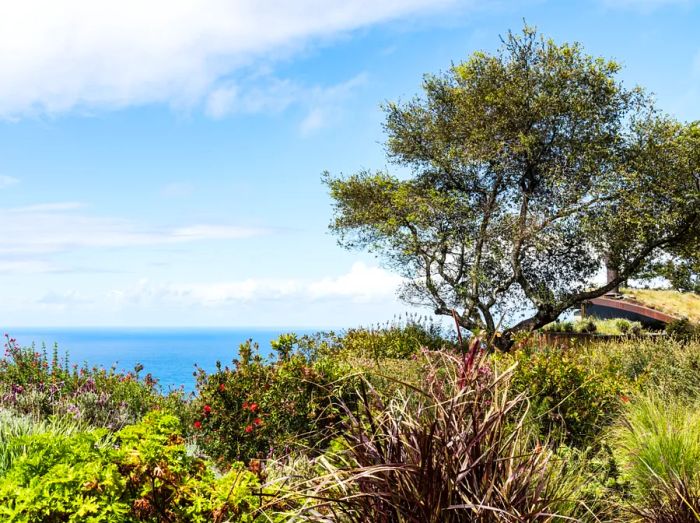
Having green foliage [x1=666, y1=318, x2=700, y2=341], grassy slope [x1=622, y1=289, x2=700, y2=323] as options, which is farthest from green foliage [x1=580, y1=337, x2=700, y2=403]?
grassy slope [x1=622, y1=289, x2=700, y2=323]

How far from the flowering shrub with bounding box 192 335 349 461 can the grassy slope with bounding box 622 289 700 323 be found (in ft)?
72.9

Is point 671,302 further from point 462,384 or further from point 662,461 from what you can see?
point 462,384

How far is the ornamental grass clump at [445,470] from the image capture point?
107 inches

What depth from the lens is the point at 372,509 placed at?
2.79 m

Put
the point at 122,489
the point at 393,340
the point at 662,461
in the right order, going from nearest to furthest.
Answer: the point at 122,489
the point at 662,461
the point at 393,340

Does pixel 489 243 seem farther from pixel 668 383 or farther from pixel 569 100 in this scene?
pixel 668 383

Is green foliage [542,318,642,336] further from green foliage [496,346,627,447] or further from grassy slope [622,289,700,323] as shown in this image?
green foliage [496,346,627,447]

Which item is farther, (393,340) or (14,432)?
(393,340)

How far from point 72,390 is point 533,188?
16.8 meters

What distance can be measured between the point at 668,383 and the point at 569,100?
12.8m

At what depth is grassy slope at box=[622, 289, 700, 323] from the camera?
87.5ft

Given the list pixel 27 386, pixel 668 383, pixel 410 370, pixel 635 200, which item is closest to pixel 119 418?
pixel 27 386

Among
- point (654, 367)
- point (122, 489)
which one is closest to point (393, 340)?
point (654, 367)

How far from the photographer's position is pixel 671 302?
2906cm
